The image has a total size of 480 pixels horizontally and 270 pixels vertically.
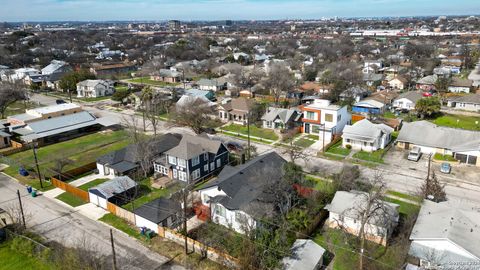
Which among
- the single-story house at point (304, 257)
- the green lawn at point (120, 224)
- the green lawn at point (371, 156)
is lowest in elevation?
the green lawn at point (120, 224)

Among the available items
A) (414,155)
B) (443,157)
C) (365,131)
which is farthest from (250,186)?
(443,157)

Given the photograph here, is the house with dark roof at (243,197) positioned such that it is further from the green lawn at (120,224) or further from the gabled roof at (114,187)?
the gabled roof at (114,187)

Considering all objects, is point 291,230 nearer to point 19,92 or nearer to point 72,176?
point 72,176

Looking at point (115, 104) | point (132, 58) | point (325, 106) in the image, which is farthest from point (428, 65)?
point (132, 58)

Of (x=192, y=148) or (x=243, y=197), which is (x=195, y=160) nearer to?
(x=192, y=148)

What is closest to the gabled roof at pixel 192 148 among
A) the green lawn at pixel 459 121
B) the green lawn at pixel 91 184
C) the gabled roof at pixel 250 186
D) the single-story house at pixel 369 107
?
the gabled roof at pixel 250 186
